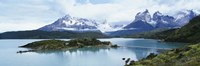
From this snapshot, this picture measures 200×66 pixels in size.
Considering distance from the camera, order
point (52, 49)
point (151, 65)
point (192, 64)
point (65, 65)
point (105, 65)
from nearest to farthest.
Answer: point (192, 64) → point (151, 65) → point (105, 65) → point (65, 65) → point (52, 49)

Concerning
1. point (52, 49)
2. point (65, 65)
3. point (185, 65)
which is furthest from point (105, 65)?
point (52, 49)

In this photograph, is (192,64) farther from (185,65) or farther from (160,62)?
(160,62)

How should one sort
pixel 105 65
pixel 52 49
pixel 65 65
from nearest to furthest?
1. pixel 105 65
2. pixel 65 65
3. pixel 52 49

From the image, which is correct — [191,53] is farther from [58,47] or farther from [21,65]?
[58,47]

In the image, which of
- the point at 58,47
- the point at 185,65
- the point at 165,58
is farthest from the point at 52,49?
the point at 185,65

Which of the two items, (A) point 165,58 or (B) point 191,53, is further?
(A) point 165,58

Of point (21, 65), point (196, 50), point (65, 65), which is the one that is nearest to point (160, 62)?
point (196, 50)

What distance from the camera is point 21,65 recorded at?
10919 centimetres

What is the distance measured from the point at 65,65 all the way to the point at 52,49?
87.8 metres

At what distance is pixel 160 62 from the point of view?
6328cm

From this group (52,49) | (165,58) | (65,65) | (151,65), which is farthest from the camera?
(52,49)

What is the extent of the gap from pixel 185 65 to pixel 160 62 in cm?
1385

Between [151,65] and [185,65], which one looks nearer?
[185,65]

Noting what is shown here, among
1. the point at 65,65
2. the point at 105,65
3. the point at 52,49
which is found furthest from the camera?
the point at 52,49
